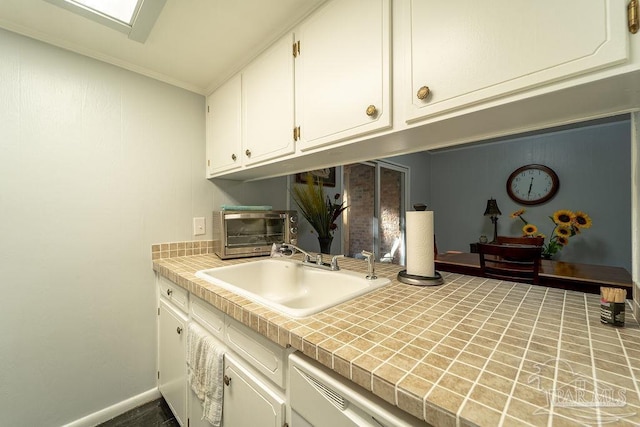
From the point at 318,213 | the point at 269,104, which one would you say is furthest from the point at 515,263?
the point at 269,104

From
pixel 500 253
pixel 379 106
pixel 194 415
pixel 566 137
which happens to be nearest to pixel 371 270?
pixel 379 106

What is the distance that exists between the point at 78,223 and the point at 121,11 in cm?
108

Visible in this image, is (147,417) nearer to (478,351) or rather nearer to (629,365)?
(478,351)

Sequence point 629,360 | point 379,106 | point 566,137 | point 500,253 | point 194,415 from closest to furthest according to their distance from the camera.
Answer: point 629,360
point 379,106
point 194,415
point 500,253
point 566,137

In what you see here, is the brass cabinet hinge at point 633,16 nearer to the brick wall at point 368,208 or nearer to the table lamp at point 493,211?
the brick wall at point 368,208

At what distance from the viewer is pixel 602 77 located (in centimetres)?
53

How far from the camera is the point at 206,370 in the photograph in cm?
98

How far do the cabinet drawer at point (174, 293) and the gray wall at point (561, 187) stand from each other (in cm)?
432

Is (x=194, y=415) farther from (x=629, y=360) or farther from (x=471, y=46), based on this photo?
(x=471, y=46)

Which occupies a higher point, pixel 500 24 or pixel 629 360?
pixel 500 24

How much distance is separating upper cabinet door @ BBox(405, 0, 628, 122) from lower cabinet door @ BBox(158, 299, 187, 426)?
4.85ft

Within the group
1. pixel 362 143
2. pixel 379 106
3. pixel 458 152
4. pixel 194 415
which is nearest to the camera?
pixel 379 106

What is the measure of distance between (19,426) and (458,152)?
5.56 meters

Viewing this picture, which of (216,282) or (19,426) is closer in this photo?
(216,282)
